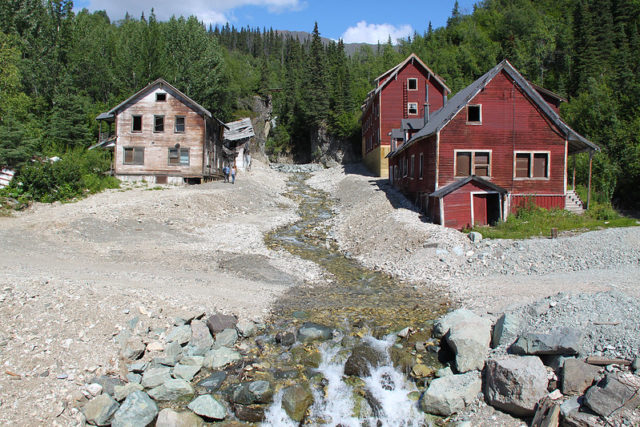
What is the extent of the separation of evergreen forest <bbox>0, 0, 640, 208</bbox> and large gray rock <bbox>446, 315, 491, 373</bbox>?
2348 centimetres

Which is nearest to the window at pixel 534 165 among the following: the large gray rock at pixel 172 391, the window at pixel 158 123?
the large gray rock at pixel 172 391

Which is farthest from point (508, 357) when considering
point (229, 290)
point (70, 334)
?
point (70, 334)

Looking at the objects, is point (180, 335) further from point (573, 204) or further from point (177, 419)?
point (573, 204)

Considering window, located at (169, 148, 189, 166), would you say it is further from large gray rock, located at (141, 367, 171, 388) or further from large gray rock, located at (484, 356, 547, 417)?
large gray rock, located at (484, 356, 547, 417)

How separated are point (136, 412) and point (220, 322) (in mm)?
3298

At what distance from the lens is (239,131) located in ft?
159

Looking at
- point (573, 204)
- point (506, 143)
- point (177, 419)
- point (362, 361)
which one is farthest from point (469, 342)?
point (573, 204)

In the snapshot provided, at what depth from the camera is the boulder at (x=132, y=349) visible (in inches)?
348

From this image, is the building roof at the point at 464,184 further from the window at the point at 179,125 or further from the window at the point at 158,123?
the window at the point at 158,123

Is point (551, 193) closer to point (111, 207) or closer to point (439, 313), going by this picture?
point (439, 313)

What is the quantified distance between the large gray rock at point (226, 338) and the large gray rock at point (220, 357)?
0.33 m

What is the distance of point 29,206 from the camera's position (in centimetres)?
2312

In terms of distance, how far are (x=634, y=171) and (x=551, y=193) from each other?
11.1m

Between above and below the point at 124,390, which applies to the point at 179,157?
above
